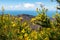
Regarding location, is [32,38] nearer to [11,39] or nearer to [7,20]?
[11,39]

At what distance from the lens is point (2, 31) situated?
8617 millimetres

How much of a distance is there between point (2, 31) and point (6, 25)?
0.84 feet

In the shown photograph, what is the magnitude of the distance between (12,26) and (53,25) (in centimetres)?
152

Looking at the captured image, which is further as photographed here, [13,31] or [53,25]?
[53,25]

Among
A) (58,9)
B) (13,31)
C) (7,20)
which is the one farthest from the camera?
(58,9)

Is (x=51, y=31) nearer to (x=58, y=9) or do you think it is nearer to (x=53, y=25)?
(x=53, y=25)

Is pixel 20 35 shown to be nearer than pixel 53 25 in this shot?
Yes

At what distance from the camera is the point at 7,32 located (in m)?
8.48

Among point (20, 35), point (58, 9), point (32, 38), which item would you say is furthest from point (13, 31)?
point (58, 9)

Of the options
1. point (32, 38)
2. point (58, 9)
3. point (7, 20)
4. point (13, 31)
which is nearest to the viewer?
point (32, 38)

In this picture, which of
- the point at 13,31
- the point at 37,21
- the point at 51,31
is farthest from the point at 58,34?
the point at 13,31

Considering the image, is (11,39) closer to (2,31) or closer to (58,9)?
(2,31)

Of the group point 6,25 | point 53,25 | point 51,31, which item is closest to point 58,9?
point 53,25

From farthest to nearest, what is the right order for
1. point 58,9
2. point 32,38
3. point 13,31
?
point 58,9 < point 13,31 < point 32,38
